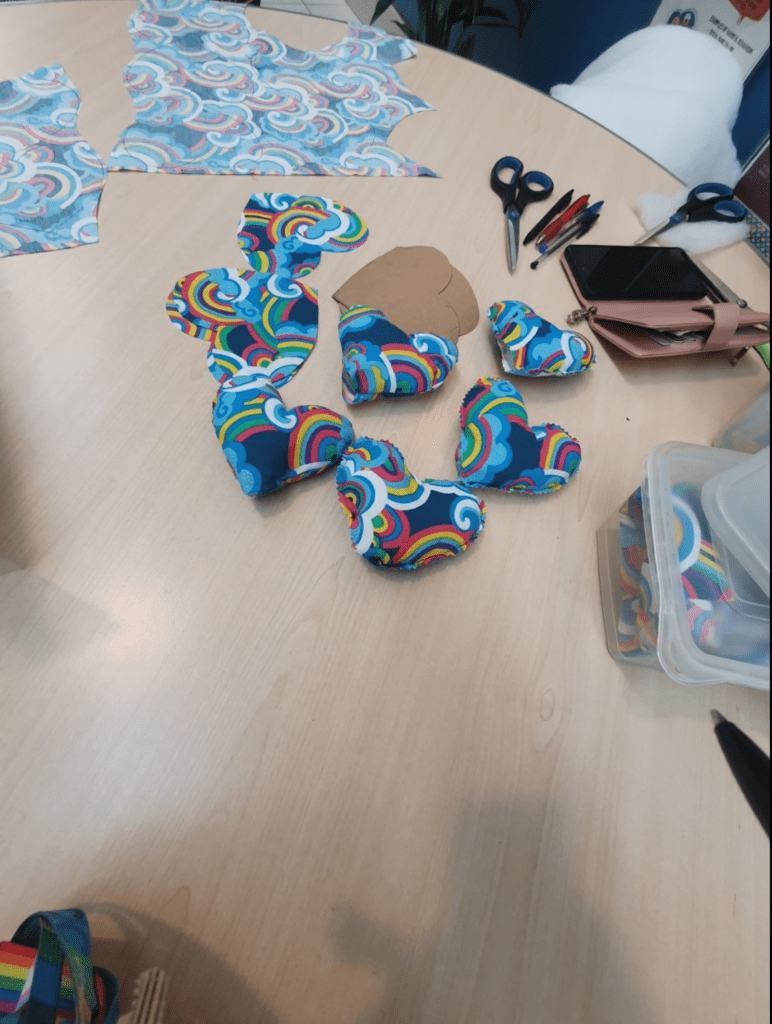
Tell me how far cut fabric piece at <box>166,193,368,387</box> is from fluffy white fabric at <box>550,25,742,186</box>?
43 cm

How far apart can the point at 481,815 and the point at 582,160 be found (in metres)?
0.77

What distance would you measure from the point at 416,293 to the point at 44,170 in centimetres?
40

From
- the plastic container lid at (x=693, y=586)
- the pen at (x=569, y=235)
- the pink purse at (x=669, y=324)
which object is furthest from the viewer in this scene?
the pen at (x=569, y=235)

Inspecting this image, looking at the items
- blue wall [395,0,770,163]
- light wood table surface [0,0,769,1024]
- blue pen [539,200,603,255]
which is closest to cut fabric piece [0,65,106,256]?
light wood table surface [0,0,769,1024]

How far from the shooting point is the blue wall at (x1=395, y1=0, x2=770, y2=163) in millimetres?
865

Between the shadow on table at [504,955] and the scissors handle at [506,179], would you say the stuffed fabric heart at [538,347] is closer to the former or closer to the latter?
the scissors handle at [506,179]

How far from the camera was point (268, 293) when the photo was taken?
54 cm

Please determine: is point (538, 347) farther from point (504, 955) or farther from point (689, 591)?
point (504, 955)

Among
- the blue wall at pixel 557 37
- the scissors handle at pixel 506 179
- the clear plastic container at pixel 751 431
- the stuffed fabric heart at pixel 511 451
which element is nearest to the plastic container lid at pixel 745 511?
the clear plastic container at pixel 751 431

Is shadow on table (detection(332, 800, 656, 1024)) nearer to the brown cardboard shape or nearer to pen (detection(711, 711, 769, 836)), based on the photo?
pen (detection(711, 711, 769, 836))

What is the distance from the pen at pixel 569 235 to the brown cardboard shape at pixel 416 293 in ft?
0.31

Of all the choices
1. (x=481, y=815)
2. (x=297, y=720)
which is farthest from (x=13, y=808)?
(x=481, y=815)

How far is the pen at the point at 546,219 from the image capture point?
0.62 m

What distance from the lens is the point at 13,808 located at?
335 mm
